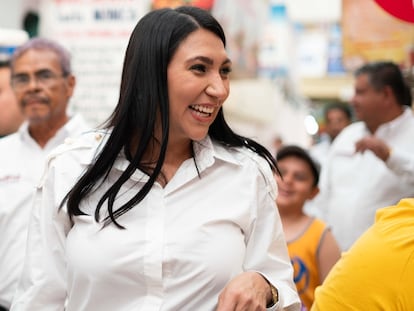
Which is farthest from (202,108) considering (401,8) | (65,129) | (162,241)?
(65,129)

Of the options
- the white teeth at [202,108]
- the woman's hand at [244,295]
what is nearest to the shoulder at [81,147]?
the white teeth at [202,108]

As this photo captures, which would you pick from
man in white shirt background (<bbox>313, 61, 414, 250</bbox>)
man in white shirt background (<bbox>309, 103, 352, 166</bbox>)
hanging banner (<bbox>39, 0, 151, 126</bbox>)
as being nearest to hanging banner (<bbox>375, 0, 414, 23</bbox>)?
man in white shirt background (<bbox>313, 61, 414, 250</bbox>)

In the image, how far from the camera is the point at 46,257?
2.37 metres

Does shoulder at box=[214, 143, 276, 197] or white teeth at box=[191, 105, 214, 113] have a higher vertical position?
white teeth at box=[191, 105, 214, 113]

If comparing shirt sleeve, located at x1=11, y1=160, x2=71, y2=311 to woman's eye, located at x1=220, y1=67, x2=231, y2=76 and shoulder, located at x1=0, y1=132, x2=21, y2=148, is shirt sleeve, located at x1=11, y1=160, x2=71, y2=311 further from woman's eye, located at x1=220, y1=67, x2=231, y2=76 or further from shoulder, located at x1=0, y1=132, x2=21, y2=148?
shoulder, located at x1=0, y1=132, x2=21, y2=148

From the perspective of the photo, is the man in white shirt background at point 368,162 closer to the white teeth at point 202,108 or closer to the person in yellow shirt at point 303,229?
the person in yellow shirt at point 303,229

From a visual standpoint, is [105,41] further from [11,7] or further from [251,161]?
[251,161]

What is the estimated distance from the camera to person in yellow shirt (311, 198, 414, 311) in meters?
2.08

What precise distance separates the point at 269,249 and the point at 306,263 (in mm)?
1612

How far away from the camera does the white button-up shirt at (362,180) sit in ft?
15.9

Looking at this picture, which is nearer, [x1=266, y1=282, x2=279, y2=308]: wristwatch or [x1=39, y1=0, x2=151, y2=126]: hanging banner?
[x1=266, y1=282, x2=279, y2=308]: wristwatch

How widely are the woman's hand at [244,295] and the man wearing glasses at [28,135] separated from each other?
1671 millimetres

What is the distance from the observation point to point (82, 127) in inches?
156

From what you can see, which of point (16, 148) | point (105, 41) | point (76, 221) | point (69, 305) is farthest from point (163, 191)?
point (105, 41)
